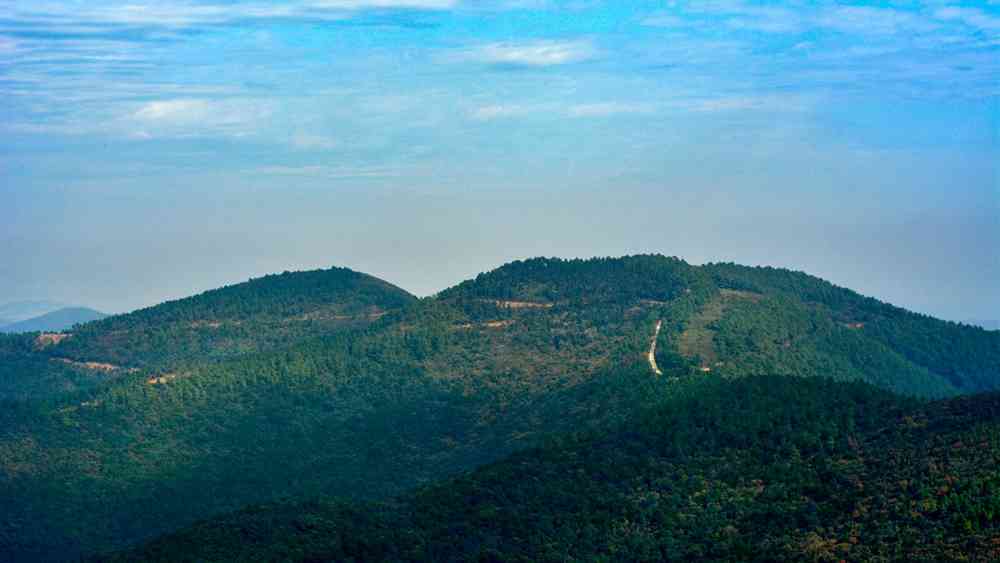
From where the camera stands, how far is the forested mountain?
292 feet

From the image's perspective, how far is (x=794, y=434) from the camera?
67438mm

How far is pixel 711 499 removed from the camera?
61.2 meters

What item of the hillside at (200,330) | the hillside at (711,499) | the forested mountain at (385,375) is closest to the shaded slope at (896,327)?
the forested mountain at (385,375)

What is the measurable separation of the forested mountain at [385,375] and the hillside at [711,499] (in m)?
8.31

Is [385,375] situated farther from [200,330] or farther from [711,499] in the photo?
[711,499]

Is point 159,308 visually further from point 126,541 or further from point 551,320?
point 126,541

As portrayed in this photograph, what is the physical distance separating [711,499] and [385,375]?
56.8 meters

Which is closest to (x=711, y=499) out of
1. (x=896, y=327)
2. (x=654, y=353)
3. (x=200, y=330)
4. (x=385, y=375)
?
(x=654, y=353)

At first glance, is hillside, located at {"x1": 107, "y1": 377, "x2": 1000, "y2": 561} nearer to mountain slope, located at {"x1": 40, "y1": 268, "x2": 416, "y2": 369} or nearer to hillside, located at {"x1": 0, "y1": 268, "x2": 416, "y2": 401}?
hillside, located at {"x1": 0, "y1": 268, "x2": 416, "y2": 401}

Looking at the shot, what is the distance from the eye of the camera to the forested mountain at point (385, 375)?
8900cm

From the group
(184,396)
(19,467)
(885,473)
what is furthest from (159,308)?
(885,473)

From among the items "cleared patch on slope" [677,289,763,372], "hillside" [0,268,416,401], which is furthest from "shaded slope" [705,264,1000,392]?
"hillside" [0,268,416,401]

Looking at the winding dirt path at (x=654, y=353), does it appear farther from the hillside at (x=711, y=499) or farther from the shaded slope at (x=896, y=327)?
the hillside at (x=711, y=499)

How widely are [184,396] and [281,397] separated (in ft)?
29.1
